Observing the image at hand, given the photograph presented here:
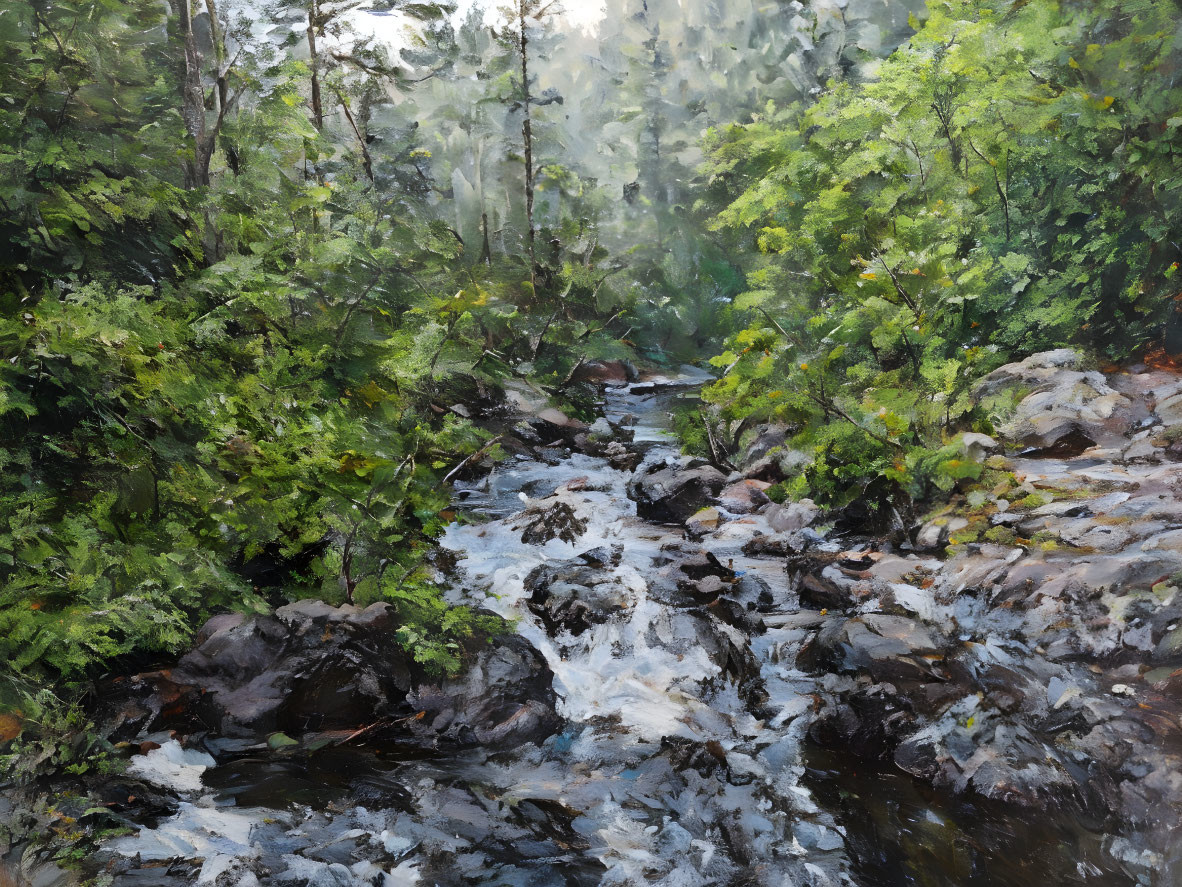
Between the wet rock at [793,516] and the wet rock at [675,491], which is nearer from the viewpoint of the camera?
the wet rock at [793,516]

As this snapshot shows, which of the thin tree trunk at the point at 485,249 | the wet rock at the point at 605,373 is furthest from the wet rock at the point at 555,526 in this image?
the wet rock at the point at 605,373

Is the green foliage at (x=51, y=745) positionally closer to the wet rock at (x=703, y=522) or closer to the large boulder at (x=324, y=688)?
the large boulder at (x=324, y=688)

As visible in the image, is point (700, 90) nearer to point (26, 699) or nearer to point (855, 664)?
point (855, 664)

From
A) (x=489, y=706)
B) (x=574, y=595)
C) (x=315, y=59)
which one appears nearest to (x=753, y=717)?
(x=489, y=706)

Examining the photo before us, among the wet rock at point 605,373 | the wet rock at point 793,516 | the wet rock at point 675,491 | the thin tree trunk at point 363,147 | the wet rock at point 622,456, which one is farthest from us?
the wet rock at point 605,373

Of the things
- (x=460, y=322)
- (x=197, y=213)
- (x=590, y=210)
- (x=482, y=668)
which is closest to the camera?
(x=482, y=668)

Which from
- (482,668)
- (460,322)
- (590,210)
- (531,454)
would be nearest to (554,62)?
(590,210)

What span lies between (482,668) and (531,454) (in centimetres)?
377

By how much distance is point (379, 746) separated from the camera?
302cm

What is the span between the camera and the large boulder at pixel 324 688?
2973mm

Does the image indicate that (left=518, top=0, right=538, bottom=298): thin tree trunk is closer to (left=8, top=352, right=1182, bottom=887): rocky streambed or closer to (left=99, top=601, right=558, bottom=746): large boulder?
(left=8, top=352, right=1182, bottom=887): rocky streambed

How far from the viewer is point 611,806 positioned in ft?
9.24

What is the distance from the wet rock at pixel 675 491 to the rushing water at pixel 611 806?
1.90 meters

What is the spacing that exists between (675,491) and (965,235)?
292cm
